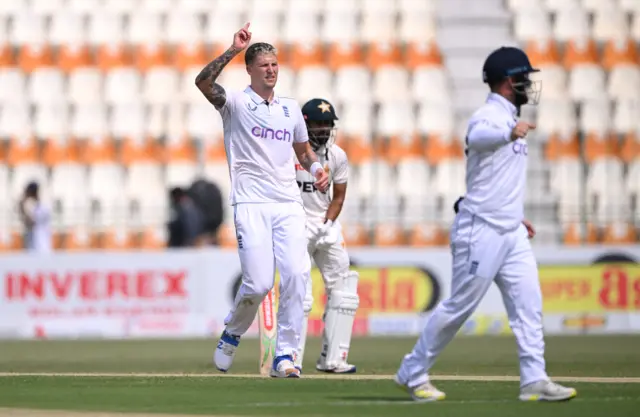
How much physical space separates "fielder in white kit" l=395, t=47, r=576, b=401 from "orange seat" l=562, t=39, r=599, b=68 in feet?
45.1

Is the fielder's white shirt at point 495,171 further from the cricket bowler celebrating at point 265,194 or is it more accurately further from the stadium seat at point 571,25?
the stadium seat at point 571,25

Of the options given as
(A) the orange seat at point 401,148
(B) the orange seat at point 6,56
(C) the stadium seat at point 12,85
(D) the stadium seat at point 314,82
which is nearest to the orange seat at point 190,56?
(D) the stadium seat at point 314,82

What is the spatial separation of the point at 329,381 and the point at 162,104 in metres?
12.4

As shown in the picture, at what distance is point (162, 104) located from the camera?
20812mm

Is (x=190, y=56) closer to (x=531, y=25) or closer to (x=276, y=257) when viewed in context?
(x=531, y=25)

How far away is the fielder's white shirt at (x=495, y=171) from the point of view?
7.20 metres

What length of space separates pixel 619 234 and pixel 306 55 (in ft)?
19.8

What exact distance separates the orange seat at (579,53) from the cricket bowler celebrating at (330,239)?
10991mm

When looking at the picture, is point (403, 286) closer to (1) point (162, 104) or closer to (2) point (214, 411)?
(1) point (162, 104)

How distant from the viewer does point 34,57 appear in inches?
858

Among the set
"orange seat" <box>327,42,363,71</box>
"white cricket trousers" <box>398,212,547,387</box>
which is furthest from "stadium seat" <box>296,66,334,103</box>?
"white cricket trousers" <box>398,212,547,387</box>

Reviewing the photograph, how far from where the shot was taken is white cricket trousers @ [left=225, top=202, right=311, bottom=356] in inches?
347

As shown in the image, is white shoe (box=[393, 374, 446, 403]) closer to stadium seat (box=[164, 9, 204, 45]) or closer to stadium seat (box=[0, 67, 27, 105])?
stadium seat (box=[164, 9, 204, 45])

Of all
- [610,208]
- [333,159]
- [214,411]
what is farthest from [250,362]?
[610,208]
